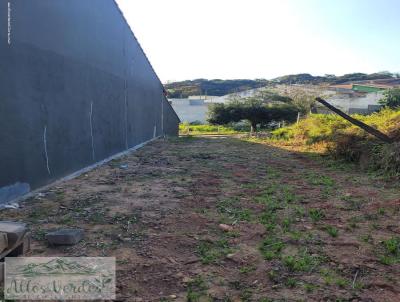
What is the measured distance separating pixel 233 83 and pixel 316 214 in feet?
222

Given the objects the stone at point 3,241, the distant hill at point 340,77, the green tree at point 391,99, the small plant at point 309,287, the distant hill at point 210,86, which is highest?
the distant hill at point 340,77

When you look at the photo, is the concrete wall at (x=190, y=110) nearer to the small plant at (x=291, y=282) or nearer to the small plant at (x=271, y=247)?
the small plant at (x=271, y=247)

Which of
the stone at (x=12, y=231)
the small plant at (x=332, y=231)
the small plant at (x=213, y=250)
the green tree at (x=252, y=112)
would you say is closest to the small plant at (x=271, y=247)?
the small plant at (x=213, y=250)

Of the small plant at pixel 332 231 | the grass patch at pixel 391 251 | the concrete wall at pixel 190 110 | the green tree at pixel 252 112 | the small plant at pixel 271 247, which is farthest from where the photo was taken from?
the concrete wall at pixel 190 110

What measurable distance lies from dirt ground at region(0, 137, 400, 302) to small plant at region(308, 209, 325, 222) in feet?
0.05

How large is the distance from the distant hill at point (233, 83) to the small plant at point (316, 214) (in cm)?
5407

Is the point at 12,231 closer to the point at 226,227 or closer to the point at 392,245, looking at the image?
the point at 226,227

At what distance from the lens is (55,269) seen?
9.28 feet

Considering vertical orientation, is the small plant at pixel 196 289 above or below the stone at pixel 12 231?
below

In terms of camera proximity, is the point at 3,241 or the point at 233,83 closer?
the point at 3,241

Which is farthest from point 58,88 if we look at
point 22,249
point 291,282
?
point 291,282

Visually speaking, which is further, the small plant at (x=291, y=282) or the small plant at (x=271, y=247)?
the small plant at (x=271, y=247)

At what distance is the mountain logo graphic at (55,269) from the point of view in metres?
2.75

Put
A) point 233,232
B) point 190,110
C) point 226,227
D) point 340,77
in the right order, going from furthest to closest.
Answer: point 340,77 → point 190,110 → point 226,227 → point 233,232
